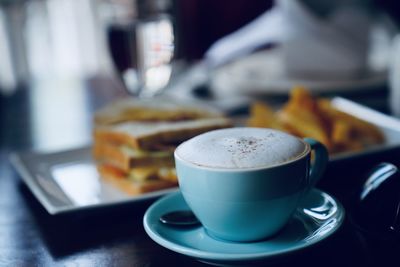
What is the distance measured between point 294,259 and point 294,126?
367 mm

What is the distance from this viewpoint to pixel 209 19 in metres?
3.72

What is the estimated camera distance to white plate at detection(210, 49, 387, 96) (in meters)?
1.25

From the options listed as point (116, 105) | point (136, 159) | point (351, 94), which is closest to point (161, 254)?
point (136, 159)

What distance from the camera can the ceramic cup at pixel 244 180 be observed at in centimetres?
51

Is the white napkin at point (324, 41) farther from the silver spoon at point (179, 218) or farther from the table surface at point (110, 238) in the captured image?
the silver spoon at point (179, 218)

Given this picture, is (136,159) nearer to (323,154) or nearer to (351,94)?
(323,154)

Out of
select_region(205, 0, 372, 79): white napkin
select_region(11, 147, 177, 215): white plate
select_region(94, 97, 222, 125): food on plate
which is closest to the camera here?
select_region(11, 147, 177, 215): white plate

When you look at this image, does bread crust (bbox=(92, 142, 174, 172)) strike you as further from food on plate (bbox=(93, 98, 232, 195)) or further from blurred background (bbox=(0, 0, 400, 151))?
blurred background (bbox=(0, 0, 400, 151))

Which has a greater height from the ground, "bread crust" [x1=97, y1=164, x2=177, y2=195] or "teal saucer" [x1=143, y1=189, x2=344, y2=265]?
"teal saucer" [x1=143, y1=189, x2=344, y2=265]

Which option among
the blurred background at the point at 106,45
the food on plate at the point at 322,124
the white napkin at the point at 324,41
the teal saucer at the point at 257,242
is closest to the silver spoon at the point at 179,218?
the teal saucer at the point at 257,242

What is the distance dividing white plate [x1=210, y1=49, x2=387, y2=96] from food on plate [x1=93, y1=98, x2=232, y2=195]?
0.31 metres

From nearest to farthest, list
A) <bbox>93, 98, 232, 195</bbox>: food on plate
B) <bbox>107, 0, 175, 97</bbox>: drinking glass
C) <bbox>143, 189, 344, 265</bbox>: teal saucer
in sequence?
<bbox>143, 189, 344, 265</bbox>: teal saucer
<bbox>93, 98, 232, 195</bbox>: food on plate
<bbox>107, 0, 175, 97</bbox>: drinking glass

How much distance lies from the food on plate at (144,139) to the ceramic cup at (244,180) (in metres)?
0.22

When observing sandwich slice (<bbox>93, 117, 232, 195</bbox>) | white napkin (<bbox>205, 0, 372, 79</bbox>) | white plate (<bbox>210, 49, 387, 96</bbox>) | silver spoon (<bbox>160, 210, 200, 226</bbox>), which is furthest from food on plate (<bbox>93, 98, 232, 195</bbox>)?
white napkin (<bbox>205, 0, 372, 79</bbox>)
